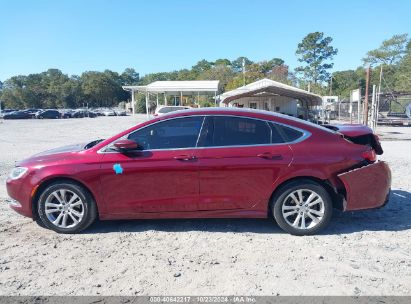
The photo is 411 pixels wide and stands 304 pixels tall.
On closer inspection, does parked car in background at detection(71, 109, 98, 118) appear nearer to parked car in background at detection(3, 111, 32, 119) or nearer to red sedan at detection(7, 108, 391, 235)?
parked car in background at detection(3, 111, 32, 119)

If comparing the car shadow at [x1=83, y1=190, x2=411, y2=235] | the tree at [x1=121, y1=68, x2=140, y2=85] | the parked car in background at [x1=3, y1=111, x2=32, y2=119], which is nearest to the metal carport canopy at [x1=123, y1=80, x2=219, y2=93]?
the parked car in background at [x1=3, y1=111, x2=32, y2=119]

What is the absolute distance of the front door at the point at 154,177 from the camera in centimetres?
430

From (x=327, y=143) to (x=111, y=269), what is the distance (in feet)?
9.89


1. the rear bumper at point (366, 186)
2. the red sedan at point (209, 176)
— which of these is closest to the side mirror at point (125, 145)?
the red sedan at point (209, 176)

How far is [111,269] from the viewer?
141 inches

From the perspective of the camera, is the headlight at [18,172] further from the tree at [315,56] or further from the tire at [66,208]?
the tree at [315,56]

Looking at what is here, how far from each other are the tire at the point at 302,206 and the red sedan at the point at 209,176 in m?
0.01

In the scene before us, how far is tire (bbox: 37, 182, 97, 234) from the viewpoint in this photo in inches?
173

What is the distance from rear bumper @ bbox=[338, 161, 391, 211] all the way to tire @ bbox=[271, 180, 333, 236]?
28 cm

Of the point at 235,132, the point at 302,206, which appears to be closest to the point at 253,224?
the point at 302,206

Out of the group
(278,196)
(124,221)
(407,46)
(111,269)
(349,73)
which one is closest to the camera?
(111,269)

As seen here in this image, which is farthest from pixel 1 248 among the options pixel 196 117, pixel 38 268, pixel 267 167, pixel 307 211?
pixel 307 211

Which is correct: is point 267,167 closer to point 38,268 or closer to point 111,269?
point 111,269

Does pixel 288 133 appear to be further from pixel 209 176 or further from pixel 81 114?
pixel 81 114
